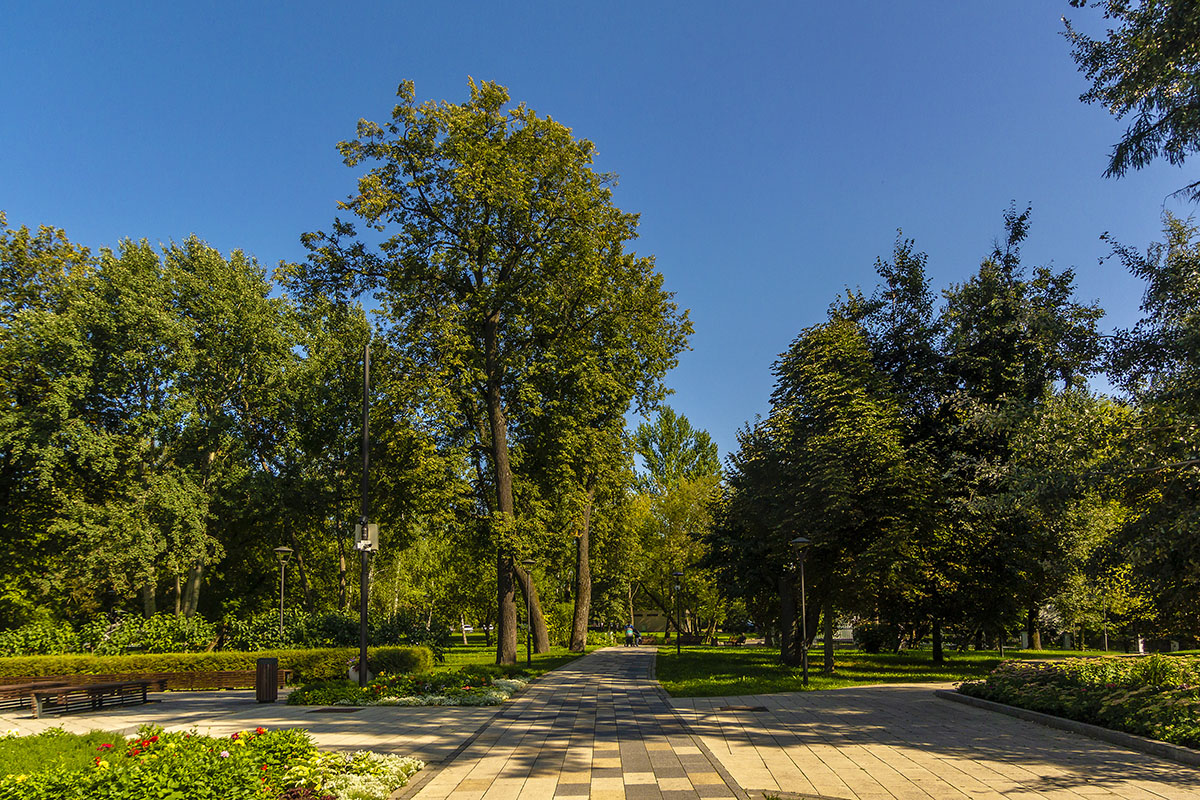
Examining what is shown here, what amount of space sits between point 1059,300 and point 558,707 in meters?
23.2

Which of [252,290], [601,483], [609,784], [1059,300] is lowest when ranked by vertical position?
[609,784]

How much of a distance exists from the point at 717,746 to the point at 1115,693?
688 centimetres

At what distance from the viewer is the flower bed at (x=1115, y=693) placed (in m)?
10.2

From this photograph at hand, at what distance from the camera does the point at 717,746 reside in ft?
35.3

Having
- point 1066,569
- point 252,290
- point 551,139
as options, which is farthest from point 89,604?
point 1066,569

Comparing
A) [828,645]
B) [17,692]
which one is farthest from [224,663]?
[828,645]

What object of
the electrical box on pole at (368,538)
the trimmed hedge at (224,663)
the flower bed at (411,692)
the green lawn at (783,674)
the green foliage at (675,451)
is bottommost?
the green lawn at (783,674)

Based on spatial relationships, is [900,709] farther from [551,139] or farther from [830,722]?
[551,139]

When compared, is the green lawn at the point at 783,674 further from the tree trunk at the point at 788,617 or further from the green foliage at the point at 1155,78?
the green foliage at the point at 1155,78

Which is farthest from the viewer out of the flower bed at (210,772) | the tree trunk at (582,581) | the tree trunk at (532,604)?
the tree trunk at (582,581)

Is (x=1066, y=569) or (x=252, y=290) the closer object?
(x=1066, y=569)

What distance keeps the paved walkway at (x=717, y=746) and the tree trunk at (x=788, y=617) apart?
8.08 metres

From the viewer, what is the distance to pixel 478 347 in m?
26.0

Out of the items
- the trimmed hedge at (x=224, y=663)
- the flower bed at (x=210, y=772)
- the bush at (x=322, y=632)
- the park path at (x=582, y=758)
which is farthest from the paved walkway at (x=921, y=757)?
the bush at (x=322, y=632)
